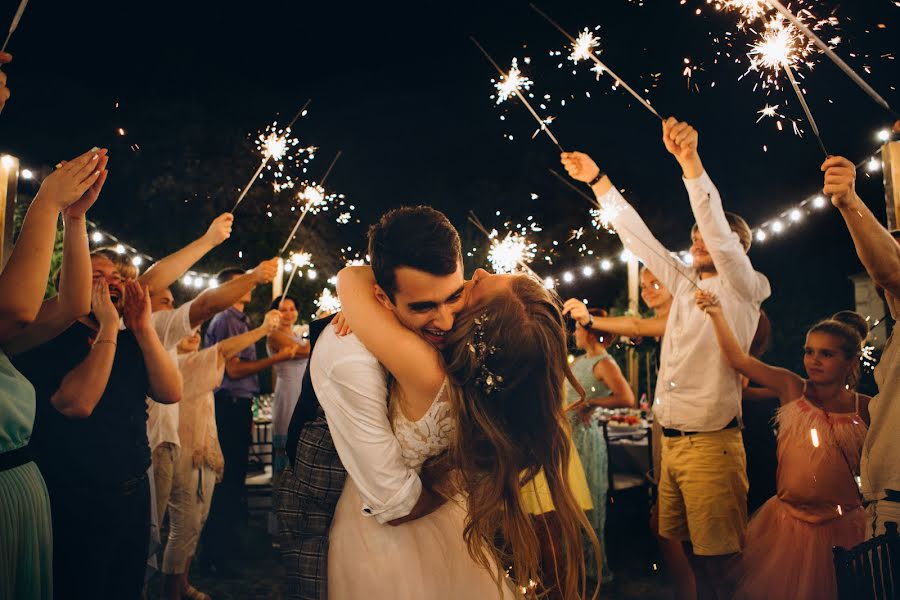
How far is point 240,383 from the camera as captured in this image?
213 inches

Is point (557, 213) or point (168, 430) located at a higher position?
point (557, 213)

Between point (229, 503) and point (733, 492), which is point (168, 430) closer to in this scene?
point (229, 503)

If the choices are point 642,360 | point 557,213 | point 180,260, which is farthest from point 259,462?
point 557,213

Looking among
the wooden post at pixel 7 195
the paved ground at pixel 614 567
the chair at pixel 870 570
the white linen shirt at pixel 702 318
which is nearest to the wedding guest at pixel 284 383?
the paved ground at pixel 614 567

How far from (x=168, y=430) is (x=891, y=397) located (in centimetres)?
362

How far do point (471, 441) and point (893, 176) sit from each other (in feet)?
8.62

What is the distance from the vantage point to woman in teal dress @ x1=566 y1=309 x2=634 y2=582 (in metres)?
4.65

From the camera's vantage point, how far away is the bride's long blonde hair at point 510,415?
1.75m

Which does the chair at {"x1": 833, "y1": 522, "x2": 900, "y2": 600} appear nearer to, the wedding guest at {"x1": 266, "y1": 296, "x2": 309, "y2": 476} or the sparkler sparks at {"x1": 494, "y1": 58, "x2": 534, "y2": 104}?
the sparkler sparks at {"x1": 494, "y1": 58, "x2": 534, "y2": 104}

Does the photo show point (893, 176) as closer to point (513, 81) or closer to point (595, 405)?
point (513, 81)

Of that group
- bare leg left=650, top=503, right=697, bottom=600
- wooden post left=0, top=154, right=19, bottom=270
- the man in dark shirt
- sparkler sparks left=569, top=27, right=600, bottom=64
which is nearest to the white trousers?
the man in dark shirt

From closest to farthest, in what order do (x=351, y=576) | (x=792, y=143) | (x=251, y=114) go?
(x=351, y=576) → (x=251, y=114) → (x=792, y=143)

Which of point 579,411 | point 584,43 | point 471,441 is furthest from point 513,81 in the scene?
point 471,441

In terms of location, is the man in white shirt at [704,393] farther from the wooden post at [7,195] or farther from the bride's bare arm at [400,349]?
the wooden post at [7,195]
